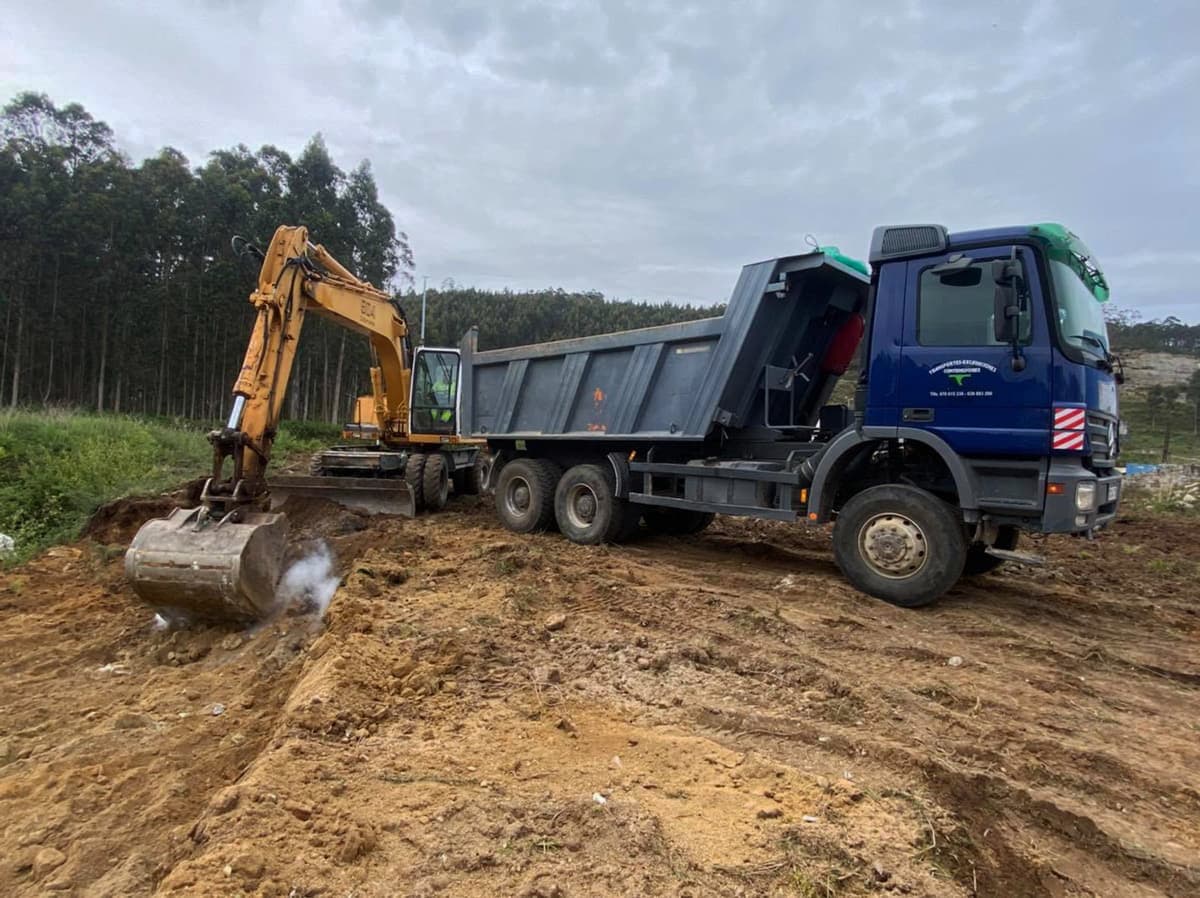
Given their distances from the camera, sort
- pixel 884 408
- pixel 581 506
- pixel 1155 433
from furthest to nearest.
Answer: pixel 1155 433 → pixel 581 506 → pixel 884 408

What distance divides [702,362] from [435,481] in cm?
481

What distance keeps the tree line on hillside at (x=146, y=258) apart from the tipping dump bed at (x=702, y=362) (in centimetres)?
2155

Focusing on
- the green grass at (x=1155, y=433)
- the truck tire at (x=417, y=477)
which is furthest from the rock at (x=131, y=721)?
the green grass at (x=1155, y=433)

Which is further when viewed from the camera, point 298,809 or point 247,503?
point 247,503

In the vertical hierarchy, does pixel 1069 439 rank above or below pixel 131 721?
above

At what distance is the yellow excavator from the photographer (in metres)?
4.34

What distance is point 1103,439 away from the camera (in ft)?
16.7

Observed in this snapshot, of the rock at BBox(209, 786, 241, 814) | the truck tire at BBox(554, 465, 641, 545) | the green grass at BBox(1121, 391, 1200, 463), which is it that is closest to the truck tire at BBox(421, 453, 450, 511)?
the truck tire at BBox(554, 465, 641, 545)

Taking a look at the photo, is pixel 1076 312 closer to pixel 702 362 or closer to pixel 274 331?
pixel 702 362

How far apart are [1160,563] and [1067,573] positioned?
147 centimetres

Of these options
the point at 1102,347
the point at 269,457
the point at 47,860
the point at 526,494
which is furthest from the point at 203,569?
the point at 1102,347

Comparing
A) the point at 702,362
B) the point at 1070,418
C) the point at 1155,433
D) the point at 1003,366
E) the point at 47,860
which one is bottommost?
the point at 47,860

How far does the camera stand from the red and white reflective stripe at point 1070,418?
15.3 ft

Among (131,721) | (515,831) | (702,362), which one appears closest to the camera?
(515,831)
